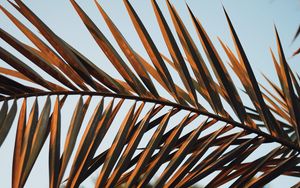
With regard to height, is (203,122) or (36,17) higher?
(36,17)

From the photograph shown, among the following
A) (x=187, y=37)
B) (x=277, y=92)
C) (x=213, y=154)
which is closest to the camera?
(x=213, y=154)

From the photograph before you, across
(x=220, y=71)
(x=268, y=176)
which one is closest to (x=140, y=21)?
(x=220, y=71)

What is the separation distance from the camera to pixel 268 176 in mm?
854

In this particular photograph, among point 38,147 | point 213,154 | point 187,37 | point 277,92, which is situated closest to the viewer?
point 38,147

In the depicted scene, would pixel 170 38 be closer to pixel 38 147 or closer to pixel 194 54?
pixel 194 54

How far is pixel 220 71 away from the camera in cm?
98

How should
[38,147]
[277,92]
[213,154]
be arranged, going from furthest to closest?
[277,92] → [213,154] → [38,147]

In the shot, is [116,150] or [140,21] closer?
[116,150]

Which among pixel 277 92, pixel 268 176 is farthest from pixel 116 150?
pixel 277 92

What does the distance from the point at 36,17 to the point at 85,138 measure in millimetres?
314

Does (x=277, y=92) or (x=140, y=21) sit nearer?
(x=140, y=21)

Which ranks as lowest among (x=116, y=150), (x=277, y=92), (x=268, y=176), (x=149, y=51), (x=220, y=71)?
(x=268, y=176)

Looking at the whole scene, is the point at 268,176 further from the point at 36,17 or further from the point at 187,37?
the point at 36,17

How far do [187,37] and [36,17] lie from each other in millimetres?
397
